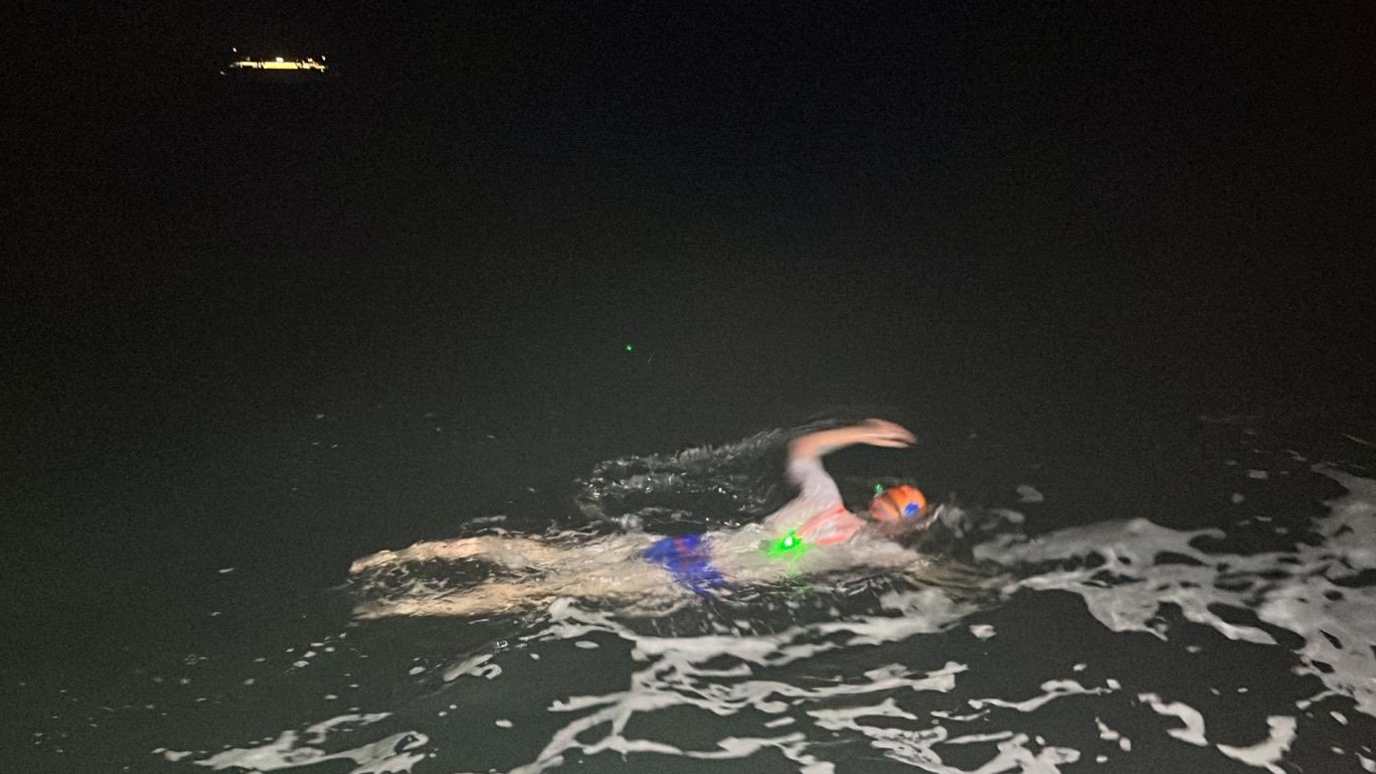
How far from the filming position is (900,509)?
2.00 meters

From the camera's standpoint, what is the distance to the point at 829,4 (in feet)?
16.6

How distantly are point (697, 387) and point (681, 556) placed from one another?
0.82 metres

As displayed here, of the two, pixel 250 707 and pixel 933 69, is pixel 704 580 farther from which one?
pixel 933 69

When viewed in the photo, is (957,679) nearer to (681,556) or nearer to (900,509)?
(900,509)

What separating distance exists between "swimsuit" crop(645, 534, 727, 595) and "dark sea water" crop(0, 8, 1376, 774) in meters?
0.06

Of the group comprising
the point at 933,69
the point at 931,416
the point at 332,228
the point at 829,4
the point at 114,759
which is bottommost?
the point at 114,759

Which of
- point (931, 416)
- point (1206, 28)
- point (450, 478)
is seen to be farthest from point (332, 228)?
point (1206, 28)

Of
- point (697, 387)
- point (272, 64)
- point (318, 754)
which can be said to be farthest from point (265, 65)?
point (318, 754)

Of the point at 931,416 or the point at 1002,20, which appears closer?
the point at 931,416

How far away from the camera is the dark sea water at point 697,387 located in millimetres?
1585

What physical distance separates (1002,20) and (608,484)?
388cm

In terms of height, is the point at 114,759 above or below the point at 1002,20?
below

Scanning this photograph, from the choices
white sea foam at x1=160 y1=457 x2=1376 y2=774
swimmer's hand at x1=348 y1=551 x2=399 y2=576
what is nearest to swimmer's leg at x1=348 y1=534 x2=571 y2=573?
swimmer's hand at x1=348 y1=551 x2=399 y2=576

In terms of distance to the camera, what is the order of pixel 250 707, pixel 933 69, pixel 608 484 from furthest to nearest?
pixel 933 69, pixel 608 484, pixel 250 707
